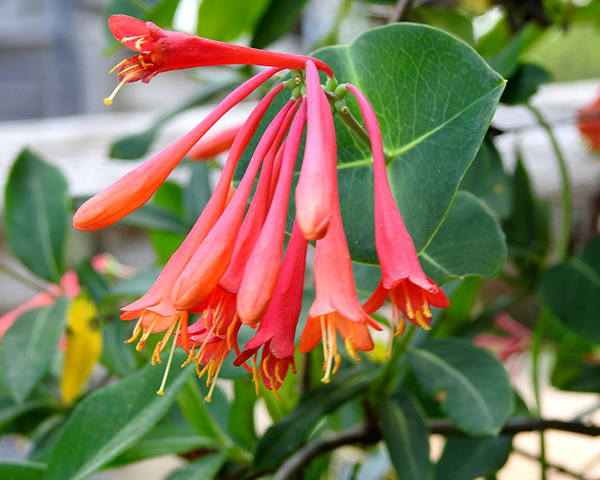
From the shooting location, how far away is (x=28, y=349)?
46 cm

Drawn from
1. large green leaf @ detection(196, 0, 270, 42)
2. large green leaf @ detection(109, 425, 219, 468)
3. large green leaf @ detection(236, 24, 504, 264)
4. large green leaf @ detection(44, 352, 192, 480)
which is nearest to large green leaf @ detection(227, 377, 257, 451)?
large green leaf @ detection(109, 425, 219, 468)

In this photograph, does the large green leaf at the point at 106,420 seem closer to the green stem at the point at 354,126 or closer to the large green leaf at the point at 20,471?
the large green leaf at the point at 20,471

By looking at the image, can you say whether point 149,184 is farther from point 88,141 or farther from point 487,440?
point 88,141

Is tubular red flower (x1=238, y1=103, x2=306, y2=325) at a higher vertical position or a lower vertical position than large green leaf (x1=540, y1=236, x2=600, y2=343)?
higher

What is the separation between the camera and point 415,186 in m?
0.26

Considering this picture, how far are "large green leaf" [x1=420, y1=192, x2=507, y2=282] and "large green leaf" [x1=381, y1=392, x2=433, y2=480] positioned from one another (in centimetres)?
14

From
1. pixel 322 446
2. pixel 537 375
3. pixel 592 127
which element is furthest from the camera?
pixel 592 127

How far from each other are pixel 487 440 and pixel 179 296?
1.25 ft

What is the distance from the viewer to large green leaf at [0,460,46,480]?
1.18 ft

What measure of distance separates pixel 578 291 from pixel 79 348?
483mm

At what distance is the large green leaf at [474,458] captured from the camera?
461mm

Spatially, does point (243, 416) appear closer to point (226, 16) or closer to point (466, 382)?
point (466, 382)

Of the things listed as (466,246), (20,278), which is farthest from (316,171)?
(20,278)

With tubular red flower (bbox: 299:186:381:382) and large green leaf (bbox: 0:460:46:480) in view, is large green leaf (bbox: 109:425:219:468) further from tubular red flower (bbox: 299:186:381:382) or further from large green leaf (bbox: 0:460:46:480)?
tubular red flower (bbox: 299:186:381:382)
